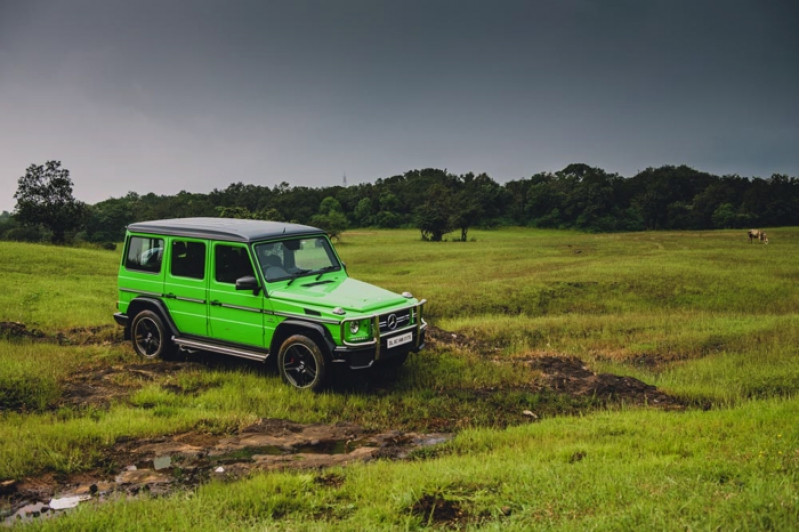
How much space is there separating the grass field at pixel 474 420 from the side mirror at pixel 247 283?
1788mm

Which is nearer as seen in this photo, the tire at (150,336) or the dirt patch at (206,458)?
the dirt patch at (206,458)

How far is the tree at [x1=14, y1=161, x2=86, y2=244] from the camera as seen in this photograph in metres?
64.0

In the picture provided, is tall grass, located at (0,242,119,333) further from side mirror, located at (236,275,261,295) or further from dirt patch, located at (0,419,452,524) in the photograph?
dirt patch, located at (0,419,452,524)

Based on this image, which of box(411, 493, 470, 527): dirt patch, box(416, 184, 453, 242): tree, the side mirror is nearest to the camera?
box(411, 493, 470, 527): dirt patch

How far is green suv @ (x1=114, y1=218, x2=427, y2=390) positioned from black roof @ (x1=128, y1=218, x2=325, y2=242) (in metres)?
0.02

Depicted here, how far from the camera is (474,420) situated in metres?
9.94

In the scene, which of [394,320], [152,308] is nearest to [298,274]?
[394,320]

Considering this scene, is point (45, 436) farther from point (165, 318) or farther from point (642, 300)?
point (642, 300)

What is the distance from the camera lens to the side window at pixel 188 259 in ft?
40.0

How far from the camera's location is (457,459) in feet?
24.9

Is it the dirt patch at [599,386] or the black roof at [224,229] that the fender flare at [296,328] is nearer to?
the black roof at [224,229]

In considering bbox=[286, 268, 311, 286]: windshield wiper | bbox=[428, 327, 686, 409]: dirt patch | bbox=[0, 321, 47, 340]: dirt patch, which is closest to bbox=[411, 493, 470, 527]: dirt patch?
bbox=[428, 327, 686, 409]: dirt patch

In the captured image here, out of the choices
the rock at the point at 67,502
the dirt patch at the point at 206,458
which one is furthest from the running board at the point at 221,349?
the rock at the point at 67,502

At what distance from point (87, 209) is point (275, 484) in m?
70.9
